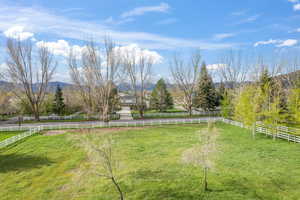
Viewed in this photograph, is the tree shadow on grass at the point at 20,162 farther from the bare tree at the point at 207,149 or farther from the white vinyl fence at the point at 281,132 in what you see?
the white vinyl fence at the point at 281,132

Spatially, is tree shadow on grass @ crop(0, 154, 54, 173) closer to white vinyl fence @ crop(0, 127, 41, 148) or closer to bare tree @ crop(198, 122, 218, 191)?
white vinyl fence @ crop(0, 127, 41, 148)

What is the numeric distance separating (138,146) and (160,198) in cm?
888

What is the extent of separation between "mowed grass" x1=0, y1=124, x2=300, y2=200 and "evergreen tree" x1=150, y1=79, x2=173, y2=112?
31.3m

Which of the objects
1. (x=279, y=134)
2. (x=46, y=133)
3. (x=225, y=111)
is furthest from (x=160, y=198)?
(x=225, y=111)

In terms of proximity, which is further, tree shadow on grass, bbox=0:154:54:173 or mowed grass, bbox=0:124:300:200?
tree shadow on grass, bbox=0:154:54:173

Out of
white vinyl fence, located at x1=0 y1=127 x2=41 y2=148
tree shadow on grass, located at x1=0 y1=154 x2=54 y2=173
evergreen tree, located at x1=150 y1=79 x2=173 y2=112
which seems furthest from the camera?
evergreen tree, located at x1=150 y1=79 x2=173 y2=112

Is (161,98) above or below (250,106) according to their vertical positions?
above

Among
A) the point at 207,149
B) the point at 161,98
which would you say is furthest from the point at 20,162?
the point at 161,98

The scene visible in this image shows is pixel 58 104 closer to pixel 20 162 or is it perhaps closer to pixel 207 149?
pixel 20 162

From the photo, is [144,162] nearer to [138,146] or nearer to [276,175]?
[138,146]

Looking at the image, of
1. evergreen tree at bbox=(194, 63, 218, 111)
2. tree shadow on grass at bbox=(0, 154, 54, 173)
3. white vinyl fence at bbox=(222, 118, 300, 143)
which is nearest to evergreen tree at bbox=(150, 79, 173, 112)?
evergreen tree at bbox=(194, 63, 218, 111)

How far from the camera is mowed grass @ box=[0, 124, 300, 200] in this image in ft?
32.3

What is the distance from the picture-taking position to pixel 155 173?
39.5 ft

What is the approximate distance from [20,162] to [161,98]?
3837 cm
